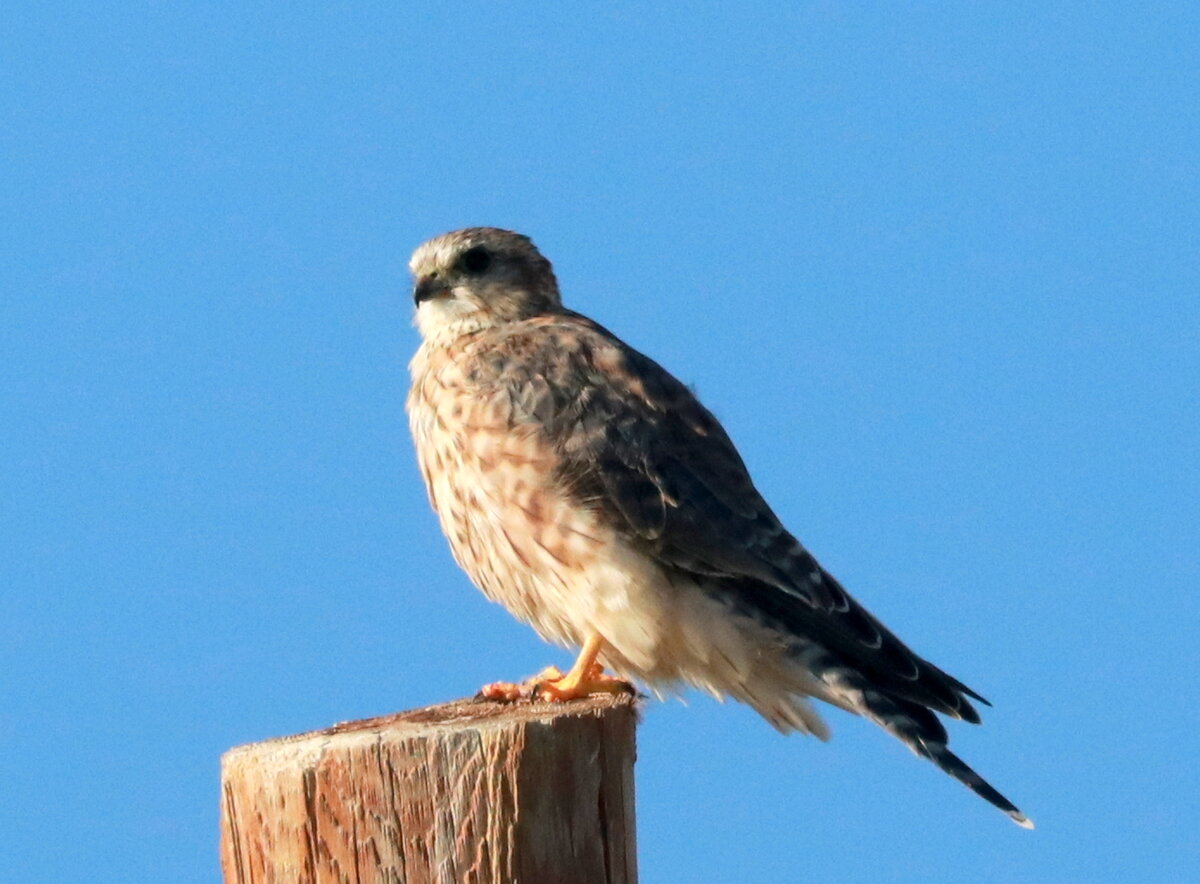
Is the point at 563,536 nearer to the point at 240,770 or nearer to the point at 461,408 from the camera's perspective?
the point at 461,408

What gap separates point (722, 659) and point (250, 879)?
1.82m

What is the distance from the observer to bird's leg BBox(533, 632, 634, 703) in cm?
446

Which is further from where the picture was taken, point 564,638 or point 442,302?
point 442,302

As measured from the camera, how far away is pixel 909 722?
4.37m

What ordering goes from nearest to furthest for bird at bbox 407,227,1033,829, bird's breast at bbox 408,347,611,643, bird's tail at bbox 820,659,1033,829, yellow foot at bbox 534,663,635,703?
bird's tail at bbox 820,659,1033,829, yellow foot at bbox 534,663,635,703, bird at bbox 407,227,1033,829, bird's breast at bbox 408,347,611,643

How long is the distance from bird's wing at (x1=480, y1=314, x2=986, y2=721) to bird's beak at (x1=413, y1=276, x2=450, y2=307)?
516mm

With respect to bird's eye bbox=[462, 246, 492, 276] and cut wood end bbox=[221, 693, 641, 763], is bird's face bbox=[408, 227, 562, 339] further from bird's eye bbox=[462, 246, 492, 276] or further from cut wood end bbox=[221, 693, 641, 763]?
cut wood end bbox=[221, 693, 641, 763]

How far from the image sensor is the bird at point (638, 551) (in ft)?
15.0

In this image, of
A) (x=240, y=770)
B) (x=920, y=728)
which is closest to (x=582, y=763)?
(x=240, y=770)

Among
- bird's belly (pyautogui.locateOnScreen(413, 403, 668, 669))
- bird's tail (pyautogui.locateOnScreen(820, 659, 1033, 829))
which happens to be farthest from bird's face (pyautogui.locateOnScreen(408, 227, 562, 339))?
bird's tail (pyautogui.locateOnScreen(820, 659, 1033, 829))

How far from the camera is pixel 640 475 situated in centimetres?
477

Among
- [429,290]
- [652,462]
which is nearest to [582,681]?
[652,462]

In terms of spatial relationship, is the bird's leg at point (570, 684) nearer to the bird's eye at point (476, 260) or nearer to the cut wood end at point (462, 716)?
the cut wood end at point (462, 716)

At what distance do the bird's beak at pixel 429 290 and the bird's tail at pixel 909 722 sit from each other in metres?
1.84
